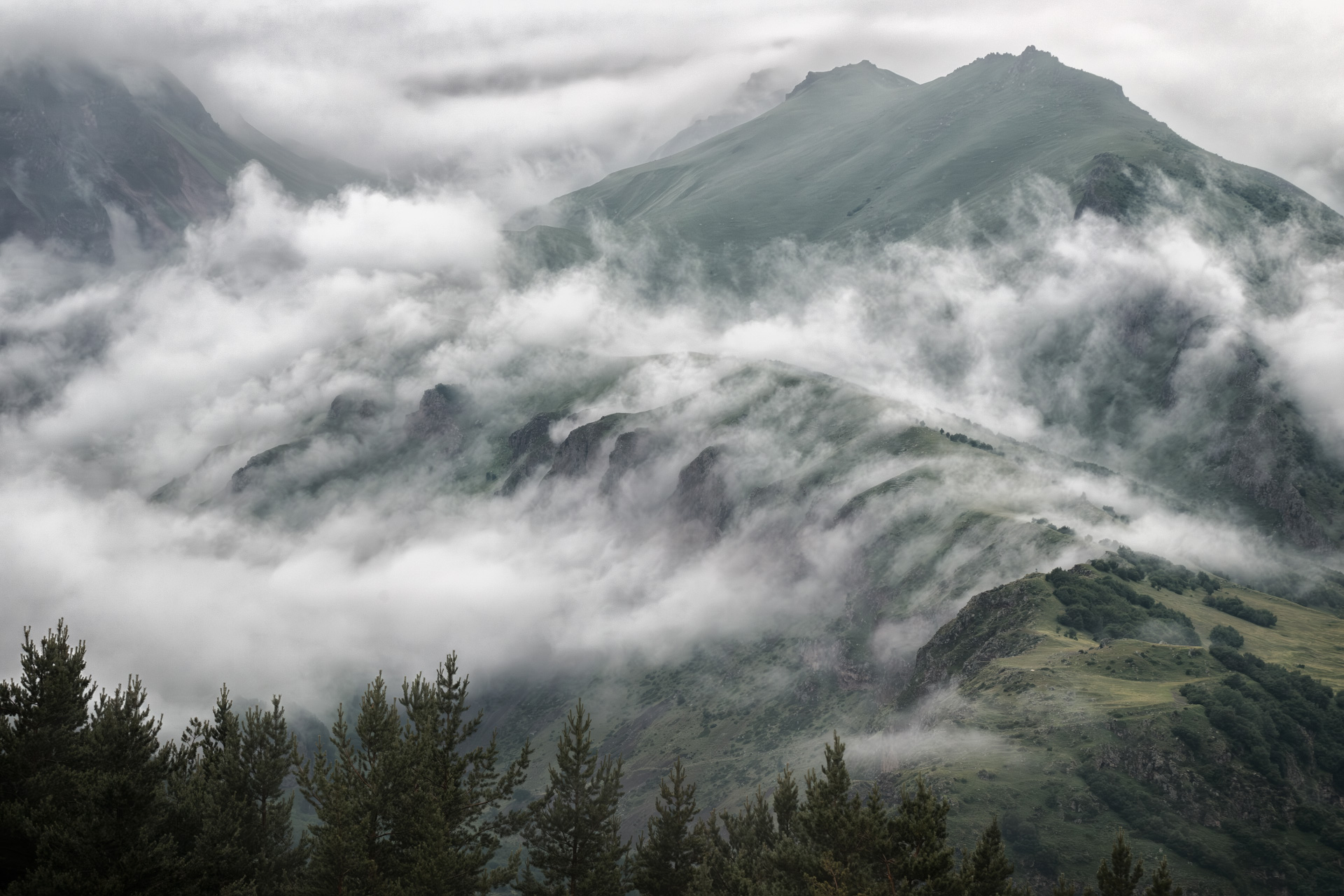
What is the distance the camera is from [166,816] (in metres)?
73.1

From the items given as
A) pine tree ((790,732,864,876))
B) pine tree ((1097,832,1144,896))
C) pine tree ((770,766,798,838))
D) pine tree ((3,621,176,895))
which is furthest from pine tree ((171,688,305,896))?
pine tree ((1097,832,1144,896))

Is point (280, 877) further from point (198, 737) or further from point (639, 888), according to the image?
point (639, 888)

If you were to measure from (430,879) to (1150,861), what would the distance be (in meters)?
138

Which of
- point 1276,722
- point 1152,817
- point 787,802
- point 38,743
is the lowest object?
point 1152,817

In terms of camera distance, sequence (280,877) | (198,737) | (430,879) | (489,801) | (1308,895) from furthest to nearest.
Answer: (1308,895)
(198,737)
(489,801)
(280,877)
(430,879)

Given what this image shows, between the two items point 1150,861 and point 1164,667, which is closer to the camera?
point 1150,861

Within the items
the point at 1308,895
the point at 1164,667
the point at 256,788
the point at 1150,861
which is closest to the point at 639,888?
the point at 256,788

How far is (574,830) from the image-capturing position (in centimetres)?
8388

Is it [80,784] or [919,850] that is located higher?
[80,784]

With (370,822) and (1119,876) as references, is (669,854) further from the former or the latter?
Answer: (1119,876)

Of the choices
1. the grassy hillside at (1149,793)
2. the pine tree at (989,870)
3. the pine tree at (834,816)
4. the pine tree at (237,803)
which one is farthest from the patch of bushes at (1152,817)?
the pine tree at (237,803)

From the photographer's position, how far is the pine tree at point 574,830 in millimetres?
82812

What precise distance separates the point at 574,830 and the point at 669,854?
39.2 feet

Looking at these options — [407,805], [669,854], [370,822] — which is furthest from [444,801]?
[669,854]
